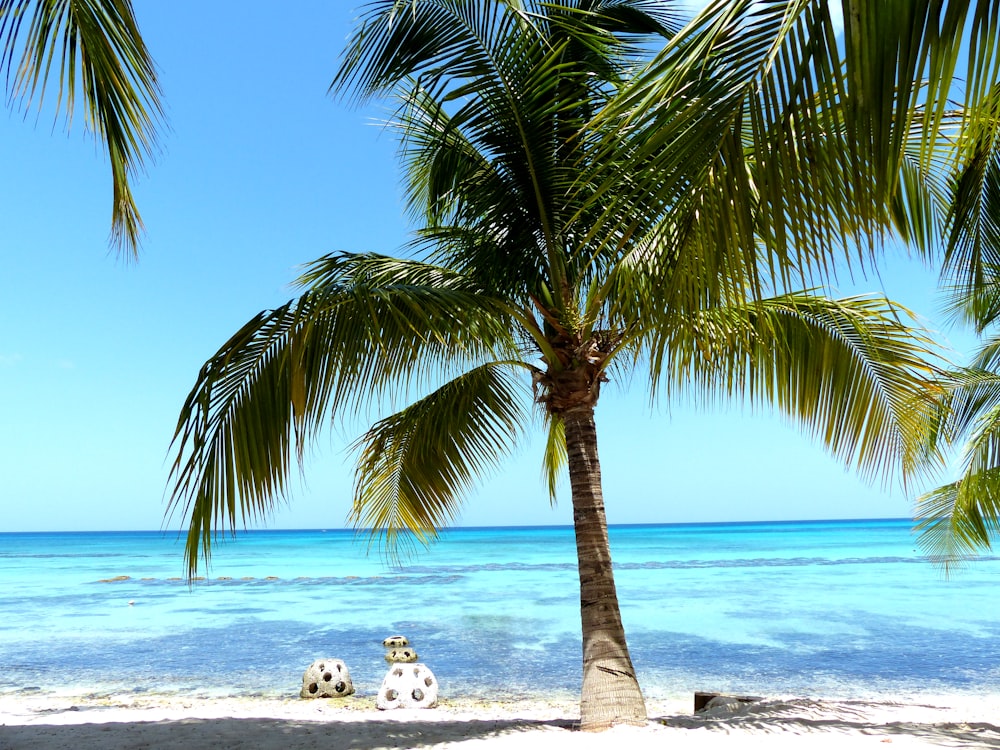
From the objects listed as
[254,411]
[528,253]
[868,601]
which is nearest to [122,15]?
[254,411]

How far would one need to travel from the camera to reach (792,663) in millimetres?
12273

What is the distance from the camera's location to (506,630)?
1559 centimetres

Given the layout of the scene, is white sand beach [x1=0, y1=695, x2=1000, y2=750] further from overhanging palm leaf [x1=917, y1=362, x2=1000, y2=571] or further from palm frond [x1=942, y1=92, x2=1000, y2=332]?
palm frond [x1=942, y1=92, x2=1000, y2=332]

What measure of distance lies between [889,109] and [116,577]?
114 feet

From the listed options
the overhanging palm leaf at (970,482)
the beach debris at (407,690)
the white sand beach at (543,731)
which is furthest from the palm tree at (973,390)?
the beach debris at (407,690)

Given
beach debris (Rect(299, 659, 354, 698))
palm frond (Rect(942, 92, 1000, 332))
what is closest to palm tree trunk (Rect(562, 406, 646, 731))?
palm frond (Rect(942, 92, 1000, 332))

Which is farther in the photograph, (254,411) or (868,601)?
(868,601)

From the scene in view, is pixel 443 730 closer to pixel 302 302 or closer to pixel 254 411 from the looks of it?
pixel 254 411

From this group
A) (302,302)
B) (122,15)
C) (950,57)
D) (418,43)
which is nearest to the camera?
(950,57)

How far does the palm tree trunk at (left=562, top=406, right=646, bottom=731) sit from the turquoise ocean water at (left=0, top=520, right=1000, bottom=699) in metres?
2.83

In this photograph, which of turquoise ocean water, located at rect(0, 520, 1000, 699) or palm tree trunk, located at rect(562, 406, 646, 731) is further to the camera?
turquoise ocean water, located at rect(0, 520, 1000, 699)

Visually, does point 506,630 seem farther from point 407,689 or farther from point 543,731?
point 543,731

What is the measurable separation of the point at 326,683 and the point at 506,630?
6.41m

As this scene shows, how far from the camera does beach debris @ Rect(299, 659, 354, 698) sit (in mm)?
9711
